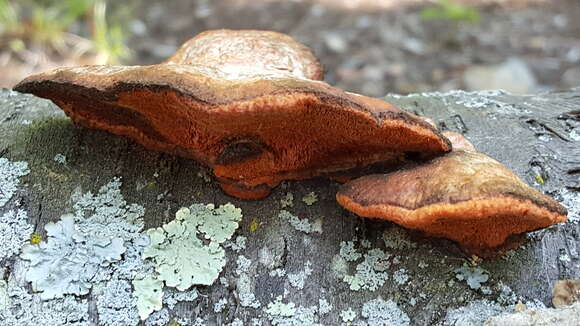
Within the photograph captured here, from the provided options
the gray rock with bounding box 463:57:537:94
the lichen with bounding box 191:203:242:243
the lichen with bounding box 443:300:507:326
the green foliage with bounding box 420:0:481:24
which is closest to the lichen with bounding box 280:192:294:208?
the lichen with bounding box 191:203:242:243

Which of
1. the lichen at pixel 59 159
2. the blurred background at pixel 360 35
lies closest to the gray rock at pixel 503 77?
the blurred background at pixel 360 35

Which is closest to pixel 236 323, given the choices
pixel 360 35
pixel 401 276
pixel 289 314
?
pixel 289 314

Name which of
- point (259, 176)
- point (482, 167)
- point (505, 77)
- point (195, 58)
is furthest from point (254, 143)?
point (505, 77)

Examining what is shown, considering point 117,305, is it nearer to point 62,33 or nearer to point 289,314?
point 289,314

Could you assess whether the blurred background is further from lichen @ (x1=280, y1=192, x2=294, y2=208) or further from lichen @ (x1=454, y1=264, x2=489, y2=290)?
lichen @ (x1=454, y1=264, x2=489, y2=290)

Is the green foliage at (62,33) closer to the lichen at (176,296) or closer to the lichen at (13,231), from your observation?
the lichen at (13,231)

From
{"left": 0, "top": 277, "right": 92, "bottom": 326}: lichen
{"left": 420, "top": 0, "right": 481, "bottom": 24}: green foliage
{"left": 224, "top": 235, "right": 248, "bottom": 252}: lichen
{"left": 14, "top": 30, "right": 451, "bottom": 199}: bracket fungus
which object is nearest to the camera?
{"left": 14, "top": 30, "right": 451, "bottom": 199}: bracket fungus
